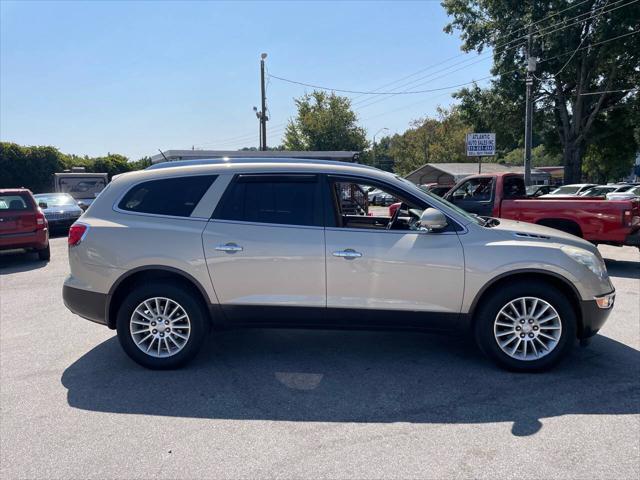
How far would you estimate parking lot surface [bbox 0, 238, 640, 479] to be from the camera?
2943mm

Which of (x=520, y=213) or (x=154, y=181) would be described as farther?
(x=520, y=213)

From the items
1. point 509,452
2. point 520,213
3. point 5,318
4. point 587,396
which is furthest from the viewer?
point 520,213

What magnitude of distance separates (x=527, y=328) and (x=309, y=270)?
1.95 metres

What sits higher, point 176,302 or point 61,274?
point 176,302

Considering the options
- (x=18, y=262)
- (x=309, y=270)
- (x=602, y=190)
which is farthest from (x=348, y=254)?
(x=602, y=190)

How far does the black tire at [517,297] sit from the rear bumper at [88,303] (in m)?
3.33

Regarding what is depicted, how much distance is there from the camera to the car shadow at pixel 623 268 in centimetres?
862

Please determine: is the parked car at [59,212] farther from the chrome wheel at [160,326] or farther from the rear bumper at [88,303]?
the chrome wheel at [160,326]

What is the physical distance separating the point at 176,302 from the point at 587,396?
3475 mm

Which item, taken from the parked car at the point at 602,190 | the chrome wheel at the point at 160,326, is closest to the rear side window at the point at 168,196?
the chrome wheel at the point at 160,326

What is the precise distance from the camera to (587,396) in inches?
150

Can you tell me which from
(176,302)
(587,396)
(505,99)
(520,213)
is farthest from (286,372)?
(505,99)

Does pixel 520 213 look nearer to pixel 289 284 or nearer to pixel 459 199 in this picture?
pixel 459 199

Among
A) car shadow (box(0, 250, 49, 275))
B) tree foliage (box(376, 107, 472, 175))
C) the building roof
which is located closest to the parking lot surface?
car shadow (box(0, 250, 49, 275))
